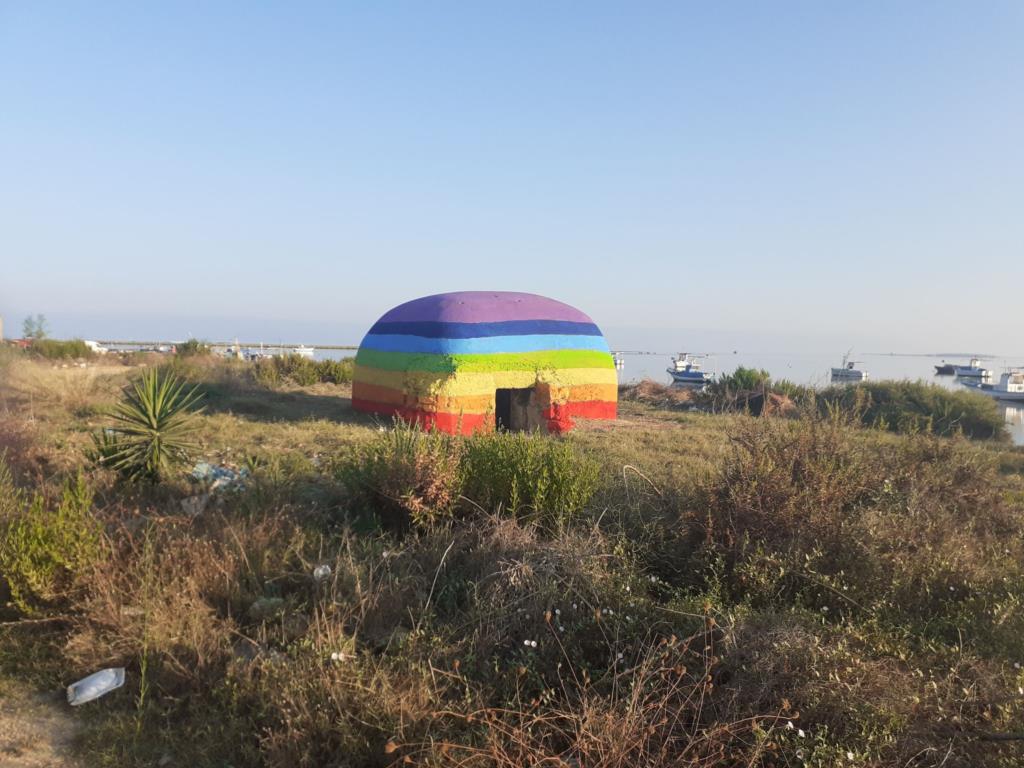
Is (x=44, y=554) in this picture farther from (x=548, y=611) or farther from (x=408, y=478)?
(x=548, y=611)

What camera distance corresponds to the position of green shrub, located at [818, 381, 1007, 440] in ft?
64.2

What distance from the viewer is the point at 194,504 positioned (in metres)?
5.98

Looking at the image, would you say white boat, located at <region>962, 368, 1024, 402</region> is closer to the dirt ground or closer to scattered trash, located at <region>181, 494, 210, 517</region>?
scattered trash, located at <region>181, 494, 210, 517</region>

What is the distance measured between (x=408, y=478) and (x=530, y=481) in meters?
1.00

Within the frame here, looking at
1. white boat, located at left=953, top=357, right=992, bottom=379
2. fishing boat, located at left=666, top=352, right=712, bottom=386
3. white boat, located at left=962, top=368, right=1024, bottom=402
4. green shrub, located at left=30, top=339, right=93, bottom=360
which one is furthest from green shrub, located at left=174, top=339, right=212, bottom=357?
white boat, located at left=953, top=357, right=992, bottom=379

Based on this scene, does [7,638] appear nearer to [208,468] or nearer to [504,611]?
[504,611]

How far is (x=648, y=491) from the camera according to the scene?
6098 mm

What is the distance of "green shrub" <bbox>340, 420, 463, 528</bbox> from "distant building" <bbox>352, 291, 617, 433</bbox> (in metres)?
5.39

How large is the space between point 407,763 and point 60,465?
6.28m

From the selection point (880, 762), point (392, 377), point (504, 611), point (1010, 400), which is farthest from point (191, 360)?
point (1010, 400)

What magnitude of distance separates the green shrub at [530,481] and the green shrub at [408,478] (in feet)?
0.63

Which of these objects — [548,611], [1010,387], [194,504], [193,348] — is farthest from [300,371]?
[1010,387]

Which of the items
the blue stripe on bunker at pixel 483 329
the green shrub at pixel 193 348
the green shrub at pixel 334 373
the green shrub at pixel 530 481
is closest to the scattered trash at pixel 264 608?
the green shrub at pixel 530 481

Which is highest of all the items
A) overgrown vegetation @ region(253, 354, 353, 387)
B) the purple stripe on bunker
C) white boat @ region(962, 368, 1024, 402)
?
the purple stripe on bunker
